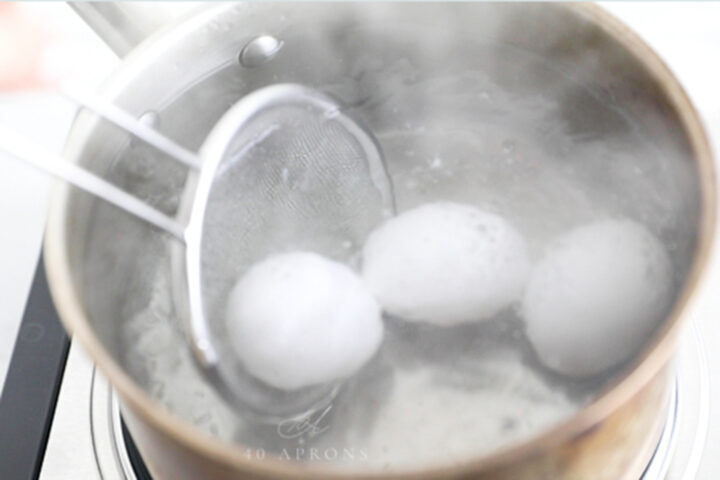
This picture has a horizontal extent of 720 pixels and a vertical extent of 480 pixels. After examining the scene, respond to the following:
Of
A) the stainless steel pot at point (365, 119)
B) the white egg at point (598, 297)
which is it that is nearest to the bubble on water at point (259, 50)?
the stainless steel pot at point (365, 119)

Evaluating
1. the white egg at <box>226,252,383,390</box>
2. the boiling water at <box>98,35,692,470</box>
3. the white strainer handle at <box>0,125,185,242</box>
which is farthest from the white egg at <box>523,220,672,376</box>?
the white strainer handle at <box>0,125,185,242</box>

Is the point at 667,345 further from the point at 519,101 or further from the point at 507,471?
the point at 519,101

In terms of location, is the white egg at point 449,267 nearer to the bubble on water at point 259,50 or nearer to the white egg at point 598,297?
the white egg at point 598,297

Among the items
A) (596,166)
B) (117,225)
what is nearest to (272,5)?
(117,225)

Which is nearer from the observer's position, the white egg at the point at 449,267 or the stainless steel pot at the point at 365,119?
the stainless steel pot at the point at 365,119

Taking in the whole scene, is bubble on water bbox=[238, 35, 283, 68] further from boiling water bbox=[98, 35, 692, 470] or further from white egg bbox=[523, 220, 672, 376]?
white egg bbox=[523, 220, 672, 376]

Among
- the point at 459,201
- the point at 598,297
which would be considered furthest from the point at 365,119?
the point at 598,297
